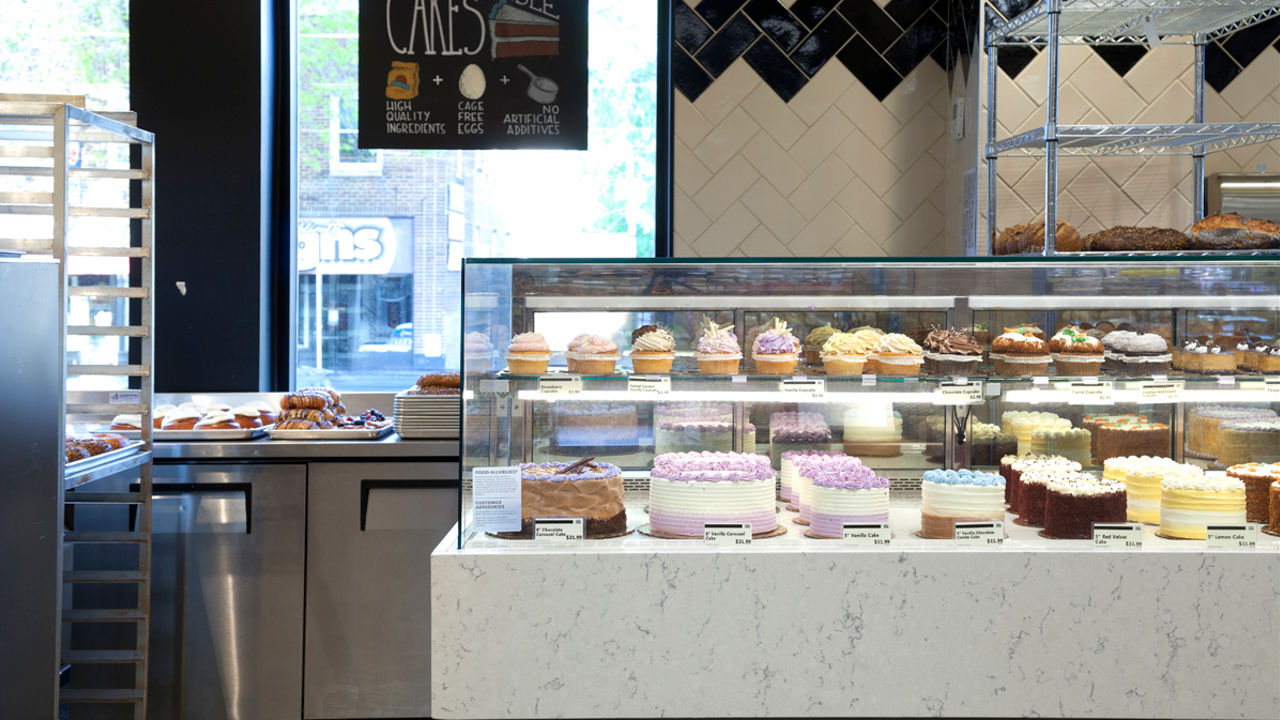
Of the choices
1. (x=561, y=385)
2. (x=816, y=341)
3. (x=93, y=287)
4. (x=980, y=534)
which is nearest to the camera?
(x=980, y=534)

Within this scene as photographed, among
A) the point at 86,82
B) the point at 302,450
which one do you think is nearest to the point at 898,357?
the point at 302,450

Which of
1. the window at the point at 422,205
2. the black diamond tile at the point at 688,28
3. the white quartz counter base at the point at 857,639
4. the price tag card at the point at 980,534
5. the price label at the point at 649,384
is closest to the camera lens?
the white quartz counter base at the point at 857,639

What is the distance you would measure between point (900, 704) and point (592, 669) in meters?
0.75

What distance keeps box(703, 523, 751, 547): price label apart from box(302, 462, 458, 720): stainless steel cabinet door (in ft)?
5.22

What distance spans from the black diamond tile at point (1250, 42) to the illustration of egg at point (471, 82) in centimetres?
340

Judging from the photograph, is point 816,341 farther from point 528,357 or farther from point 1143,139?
point 1143,139

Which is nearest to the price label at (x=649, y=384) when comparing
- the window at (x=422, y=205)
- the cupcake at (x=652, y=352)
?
the cupcake at (x=652, y=352)

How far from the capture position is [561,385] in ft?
8.20

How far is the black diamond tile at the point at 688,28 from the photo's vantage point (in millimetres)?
4527

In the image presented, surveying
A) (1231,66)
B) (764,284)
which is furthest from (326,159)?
(1231,66)

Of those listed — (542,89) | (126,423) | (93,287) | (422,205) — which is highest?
(542,89)

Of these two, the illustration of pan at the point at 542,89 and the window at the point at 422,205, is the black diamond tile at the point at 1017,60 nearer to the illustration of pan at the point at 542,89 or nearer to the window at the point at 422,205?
the window at the point at 422,205

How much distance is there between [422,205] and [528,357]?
243 centimetres

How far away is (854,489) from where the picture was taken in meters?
2.45
